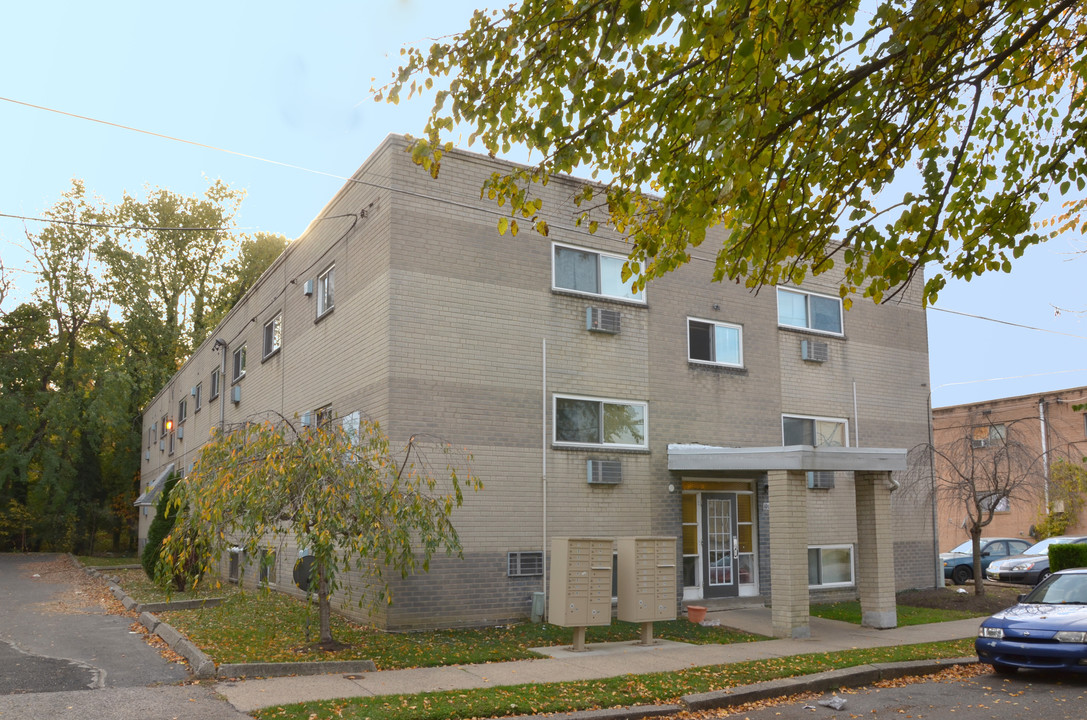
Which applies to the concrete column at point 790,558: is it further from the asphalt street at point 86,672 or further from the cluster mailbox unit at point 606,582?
the asphalt street at point 86,672

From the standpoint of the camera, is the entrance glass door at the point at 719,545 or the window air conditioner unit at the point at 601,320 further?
the entrance glass door at the point at 719,545

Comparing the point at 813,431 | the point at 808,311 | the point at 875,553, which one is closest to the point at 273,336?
the point at 808,311

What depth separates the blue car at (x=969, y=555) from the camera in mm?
26578

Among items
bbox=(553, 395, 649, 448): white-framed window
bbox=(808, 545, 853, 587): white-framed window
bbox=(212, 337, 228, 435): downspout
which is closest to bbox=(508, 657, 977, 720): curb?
bbox=(553, 395, 649, 448): white-framed window

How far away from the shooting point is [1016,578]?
26.7m

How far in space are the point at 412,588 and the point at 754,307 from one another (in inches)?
375

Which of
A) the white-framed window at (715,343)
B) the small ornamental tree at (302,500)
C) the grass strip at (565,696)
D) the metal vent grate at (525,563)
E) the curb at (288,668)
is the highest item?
the white-framed window at (715,343)

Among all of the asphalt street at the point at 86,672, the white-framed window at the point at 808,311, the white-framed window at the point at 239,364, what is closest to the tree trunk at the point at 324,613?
the asphalt street at the point at 86,672

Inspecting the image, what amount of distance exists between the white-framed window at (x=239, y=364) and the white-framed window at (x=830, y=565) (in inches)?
581

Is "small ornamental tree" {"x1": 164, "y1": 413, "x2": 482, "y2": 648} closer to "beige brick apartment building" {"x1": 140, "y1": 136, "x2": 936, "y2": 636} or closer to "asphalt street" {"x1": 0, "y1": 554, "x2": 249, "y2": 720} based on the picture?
"asphalt street" {"x1": 0, "y1": 554, "x2": 249, "y2": 720}

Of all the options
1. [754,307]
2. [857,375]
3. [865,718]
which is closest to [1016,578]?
[857,375]

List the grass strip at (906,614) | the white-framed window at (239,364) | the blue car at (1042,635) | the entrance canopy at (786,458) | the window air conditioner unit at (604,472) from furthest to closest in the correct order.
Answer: the white-framed window at (239,364)
the grass strip at (906,614)
the window air conditioner unit at (604,472)
the entrance canopy at (786,458)
the blue car at (1042,635)

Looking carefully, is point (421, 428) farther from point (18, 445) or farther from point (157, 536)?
point (18, 445)

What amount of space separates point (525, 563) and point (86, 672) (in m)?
6.78
